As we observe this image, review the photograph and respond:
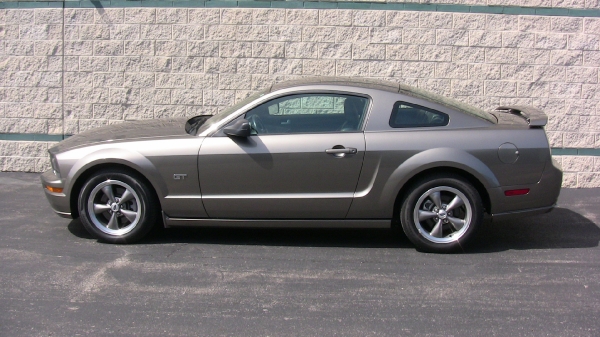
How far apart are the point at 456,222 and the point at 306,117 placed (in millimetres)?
1661

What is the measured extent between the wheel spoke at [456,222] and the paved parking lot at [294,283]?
27 cm

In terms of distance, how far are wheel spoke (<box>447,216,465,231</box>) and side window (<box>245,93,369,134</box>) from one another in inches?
45.7

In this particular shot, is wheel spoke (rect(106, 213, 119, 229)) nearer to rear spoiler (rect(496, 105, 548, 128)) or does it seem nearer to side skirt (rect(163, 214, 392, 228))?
side skirt (rect(163, 214, 392, 228))

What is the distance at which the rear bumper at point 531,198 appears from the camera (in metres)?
5.93

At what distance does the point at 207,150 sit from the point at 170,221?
2.44 feet

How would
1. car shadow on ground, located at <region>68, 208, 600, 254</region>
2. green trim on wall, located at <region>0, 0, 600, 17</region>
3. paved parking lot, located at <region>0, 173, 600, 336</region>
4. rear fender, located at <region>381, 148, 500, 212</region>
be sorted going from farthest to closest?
1. green trim on wall, located at <region>0, 0, 600, 17</region>
2. car shadow on ground, located at <region>68, 208, 600, 254</region>
3. rear fender, located at <region>381, 148, 500, 212</region>
4. paved parking lot, located at <region>0, 173, 600, 336</region>

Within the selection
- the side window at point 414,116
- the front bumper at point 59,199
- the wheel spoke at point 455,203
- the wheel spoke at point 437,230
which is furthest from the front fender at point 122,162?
the wheel spoke at point 455,203

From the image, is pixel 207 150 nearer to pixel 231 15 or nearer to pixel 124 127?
pixel 124 127

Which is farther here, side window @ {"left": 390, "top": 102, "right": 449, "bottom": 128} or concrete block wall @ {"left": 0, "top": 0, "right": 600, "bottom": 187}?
concrete block wall @ {"left": 0, "top": 0, "right": 600, "bottom": 187}

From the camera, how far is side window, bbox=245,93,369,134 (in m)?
6.02

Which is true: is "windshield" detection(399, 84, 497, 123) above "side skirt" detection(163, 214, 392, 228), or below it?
above

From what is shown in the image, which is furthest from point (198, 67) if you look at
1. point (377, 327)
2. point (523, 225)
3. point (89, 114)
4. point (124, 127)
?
point (377, 327)

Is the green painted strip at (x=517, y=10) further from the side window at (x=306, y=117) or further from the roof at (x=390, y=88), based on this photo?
the side window at (x=306, y=117)

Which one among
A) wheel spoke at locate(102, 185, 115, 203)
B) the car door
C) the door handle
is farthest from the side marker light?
the door handle
